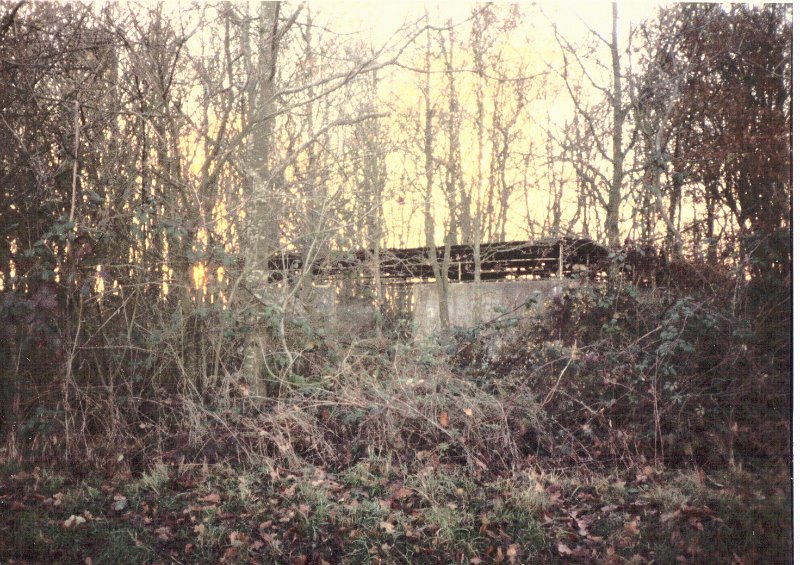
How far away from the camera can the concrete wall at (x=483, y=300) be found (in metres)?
4.20

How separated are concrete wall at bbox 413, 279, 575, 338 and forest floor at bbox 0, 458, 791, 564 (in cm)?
89

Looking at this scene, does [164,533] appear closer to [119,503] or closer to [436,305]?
[119,503]

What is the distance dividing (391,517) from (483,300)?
1.45 m

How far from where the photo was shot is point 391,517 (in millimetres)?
3568

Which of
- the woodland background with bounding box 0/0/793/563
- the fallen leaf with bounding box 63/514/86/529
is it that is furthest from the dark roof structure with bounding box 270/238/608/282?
the fallen leaf with bounding box 63/514/86/529

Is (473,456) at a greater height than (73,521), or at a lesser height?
greater

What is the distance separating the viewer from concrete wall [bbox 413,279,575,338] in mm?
4199

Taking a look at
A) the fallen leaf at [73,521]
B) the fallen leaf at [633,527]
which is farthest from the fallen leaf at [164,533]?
the fallen leaf at [633,527]

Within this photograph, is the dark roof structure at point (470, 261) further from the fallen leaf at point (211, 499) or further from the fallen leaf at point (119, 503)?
the fallen leaf at point (119, 503)

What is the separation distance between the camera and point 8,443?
4039 mm

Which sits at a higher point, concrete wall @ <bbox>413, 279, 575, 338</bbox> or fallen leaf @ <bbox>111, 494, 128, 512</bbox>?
concrete wall @ <bbox>413, 279, 575, 338</bbox>

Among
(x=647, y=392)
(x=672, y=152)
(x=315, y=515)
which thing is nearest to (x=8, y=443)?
(x=315, y=515)

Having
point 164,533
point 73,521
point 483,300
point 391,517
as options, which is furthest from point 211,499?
point 483,300

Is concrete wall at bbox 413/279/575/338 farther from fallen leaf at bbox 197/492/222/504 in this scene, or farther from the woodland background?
fallen leaf at bbox 197/492/222/504
